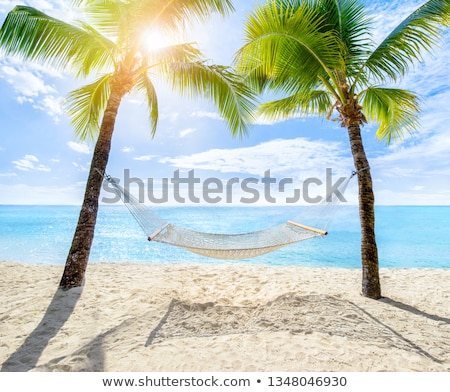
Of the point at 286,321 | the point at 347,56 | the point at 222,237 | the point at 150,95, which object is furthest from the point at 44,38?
the point at 286,321

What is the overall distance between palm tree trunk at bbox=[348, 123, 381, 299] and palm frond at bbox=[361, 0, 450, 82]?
2.77ft

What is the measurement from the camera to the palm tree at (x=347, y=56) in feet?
7.25

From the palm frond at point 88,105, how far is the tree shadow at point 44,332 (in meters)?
2.19

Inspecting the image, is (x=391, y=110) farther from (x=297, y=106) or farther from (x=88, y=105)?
(x=88, y=105)

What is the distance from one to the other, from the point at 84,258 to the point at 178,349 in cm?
139

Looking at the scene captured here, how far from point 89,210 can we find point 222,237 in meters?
1.33

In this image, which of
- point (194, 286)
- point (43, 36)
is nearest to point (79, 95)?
point (43, 36)

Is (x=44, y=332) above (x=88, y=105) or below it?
below

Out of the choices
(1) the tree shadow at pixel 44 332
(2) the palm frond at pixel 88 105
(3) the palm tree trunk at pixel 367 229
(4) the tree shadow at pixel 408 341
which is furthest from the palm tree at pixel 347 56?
(1) the tree shadow at pixel 44 332

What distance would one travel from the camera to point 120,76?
8.64 ft

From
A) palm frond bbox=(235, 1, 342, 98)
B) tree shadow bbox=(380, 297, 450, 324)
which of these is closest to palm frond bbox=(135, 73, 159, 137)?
palm frond bbox=(235, 1, 342, 98)

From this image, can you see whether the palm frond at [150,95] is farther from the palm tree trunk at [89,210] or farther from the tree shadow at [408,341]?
the tree shadow at [408,341]

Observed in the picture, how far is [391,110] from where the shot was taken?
9.47ft

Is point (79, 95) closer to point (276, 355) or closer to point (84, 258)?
point (84, 258)
